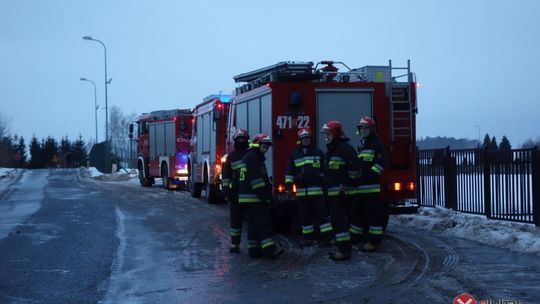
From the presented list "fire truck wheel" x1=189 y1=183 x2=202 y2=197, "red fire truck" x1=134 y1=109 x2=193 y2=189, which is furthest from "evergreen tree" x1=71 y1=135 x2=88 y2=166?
"fire truck wheel" x1=189 y1=183 x2=202 y2=197

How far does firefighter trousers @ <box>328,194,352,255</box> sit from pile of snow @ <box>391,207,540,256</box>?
8.62 ft

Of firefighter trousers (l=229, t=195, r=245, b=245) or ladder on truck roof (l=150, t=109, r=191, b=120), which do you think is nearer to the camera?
firefighter trousers (l=229, t=195, r=245, b=245)

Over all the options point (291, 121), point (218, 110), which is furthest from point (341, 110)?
point (218, 110)

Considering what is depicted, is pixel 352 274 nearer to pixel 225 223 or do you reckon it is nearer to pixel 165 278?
pixel 165 278

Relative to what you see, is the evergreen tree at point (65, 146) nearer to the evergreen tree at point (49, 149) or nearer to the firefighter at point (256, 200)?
the evergreen tree at point (49, 149)

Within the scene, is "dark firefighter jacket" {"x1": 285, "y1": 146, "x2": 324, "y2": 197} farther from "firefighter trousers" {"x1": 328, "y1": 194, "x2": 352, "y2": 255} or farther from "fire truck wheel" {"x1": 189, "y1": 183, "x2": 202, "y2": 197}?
"fire truck wheel" {"x1": 189, "y1": 183, "x2": 202, "y2": 197}

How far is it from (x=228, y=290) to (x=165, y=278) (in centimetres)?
110

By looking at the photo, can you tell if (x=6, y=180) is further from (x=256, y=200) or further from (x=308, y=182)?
(x=308, y=182)

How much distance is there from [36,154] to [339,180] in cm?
9947

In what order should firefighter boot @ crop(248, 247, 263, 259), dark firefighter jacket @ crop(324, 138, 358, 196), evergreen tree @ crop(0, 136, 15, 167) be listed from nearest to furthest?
1. dark firefighter jacket @ crop(324, 138, 358, 196)
2. firefighter boot @ crop(248, 247, 263, 259)
3. evergreen tree @ crop(0, 136, 15, 167)

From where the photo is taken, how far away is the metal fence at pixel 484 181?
1112cm

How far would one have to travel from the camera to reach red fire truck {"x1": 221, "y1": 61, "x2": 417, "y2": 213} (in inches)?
432

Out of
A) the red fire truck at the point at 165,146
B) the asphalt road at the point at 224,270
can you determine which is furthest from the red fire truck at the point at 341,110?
the red fire truck at the point at 165,146

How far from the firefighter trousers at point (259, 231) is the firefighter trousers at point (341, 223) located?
3.03ft
